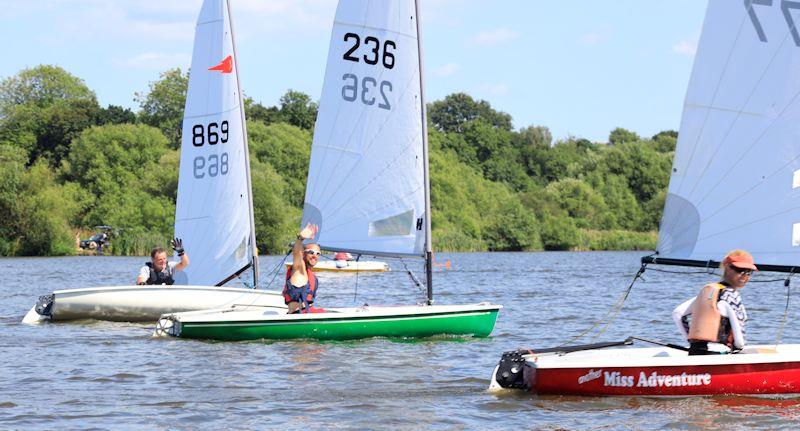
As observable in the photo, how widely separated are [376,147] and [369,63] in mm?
1137

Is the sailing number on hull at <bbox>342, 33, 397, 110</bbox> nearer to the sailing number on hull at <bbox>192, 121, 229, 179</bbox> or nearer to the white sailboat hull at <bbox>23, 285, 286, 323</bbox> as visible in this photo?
the sailing number on hull at <bbox>192, 121, 229, 179</bbox>

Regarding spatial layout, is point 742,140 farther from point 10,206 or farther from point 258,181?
point 10,206

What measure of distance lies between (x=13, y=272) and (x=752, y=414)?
33.3 meters

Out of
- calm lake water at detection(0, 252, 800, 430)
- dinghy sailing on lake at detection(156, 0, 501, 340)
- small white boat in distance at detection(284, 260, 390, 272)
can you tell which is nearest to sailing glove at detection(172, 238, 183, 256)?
calm lake water at detection(0, 252, 800, 430)

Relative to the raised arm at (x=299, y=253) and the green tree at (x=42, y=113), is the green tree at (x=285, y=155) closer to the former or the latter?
the green tree at (x=42, y=113)

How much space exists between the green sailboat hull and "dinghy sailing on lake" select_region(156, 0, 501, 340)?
7 centimetres

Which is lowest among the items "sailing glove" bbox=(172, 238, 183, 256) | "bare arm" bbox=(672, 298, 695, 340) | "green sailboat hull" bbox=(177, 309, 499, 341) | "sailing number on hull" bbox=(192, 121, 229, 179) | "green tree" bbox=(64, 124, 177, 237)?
"green sailboat hull" bbox=(177, 309, 499, 341)

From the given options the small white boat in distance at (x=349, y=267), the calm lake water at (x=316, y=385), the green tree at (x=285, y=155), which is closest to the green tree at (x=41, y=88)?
the green tree at (x=285, y=155)

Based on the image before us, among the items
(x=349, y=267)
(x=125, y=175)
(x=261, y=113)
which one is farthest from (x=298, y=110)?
(x=349, y=267)

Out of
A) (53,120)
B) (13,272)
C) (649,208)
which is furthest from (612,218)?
(13,272)

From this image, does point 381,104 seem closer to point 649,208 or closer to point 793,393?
point 793,393

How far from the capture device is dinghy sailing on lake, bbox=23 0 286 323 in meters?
18.2

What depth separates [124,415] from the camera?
33.3ft

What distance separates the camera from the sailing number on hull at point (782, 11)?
1029cm
